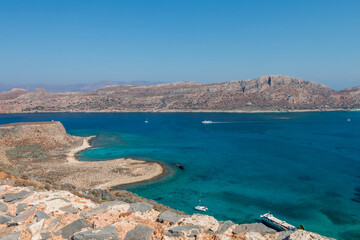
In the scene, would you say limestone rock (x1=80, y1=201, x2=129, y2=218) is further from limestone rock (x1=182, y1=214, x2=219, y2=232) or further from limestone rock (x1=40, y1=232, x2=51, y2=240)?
limestone rock (x1=182, y1=214, x2=219, y2=232)

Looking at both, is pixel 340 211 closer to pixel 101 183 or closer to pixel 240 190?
pixel 240 190

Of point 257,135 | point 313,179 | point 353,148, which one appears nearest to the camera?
point 313,179

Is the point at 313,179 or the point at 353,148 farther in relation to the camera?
the point at 353,148

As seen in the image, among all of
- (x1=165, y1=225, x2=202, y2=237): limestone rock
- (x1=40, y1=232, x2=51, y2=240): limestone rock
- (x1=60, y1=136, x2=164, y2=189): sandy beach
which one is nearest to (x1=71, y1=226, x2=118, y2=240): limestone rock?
(x1=40, y1=232, x2=51, y2=240): limestone rock

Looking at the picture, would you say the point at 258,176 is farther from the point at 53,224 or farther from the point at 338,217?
the point at 53,224

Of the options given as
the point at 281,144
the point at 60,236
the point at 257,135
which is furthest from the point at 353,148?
the point at 60,236

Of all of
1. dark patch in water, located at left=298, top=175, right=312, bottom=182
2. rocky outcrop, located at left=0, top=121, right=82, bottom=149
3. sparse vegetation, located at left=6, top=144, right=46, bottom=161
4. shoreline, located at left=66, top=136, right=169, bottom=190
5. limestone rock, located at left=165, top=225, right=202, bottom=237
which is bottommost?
dark patch in water, located at left=298, top=175, right=312, bottom=182

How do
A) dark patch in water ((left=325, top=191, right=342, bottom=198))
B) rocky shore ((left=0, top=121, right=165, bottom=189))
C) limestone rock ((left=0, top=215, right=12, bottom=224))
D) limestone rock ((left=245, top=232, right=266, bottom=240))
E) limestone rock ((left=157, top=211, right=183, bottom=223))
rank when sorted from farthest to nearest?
rocky shore ((left=0, top=121, right=165, bottom=189))
dark patch in water ((left=325, top=191, right=342, bottom=198))
limestone rock ((left=157, top=211, right=183, bottom=223))
limestone rock ((left=0, top=215, right=12, bottom=224))
limestone rock ((left=245, top=232, right=266, bottom=240))
